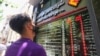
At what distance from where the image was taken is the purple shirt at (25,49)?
1726 mm

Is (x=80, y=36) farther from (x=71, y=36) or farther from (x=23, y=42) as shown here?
(x=23, y=42)

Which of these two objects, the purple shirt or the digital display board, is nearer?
the purple shirt

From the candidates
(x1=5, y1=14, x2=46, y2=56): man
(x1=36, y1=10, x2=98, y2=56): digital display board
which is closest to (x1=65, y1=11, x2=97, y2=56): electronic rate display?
(x1=36, y1=10, x2=98, y2=56): digital display board

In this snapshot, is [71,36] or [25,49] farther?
[71,36]

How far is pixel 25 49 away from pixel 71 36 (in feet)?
3.28

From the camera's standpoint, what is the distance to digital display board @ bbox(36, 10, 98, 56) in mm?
2299

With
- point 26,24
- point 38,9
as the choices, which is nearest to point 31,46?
point 26,24

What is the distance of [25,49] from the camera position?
5.80ft

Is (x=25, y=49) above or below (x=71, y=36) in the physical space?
below

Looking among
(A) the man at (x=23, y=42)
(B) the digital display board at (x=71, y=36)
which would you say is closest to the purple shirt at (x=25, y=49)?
(A) the man at (x=23, y=42)

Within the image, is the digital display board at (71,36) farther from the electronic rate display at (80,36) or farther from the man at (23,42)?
the man at (23,42)

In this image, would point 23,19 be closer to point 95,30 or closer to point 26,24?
point 26,24

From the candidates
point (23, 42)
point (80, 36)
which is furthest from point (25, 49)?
point (80, 36)

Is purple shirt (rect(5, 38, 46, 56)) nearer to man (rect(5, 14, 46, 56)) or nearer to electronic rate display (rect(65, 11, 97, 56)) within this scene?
man (rect(5, 14, 46, 56))
